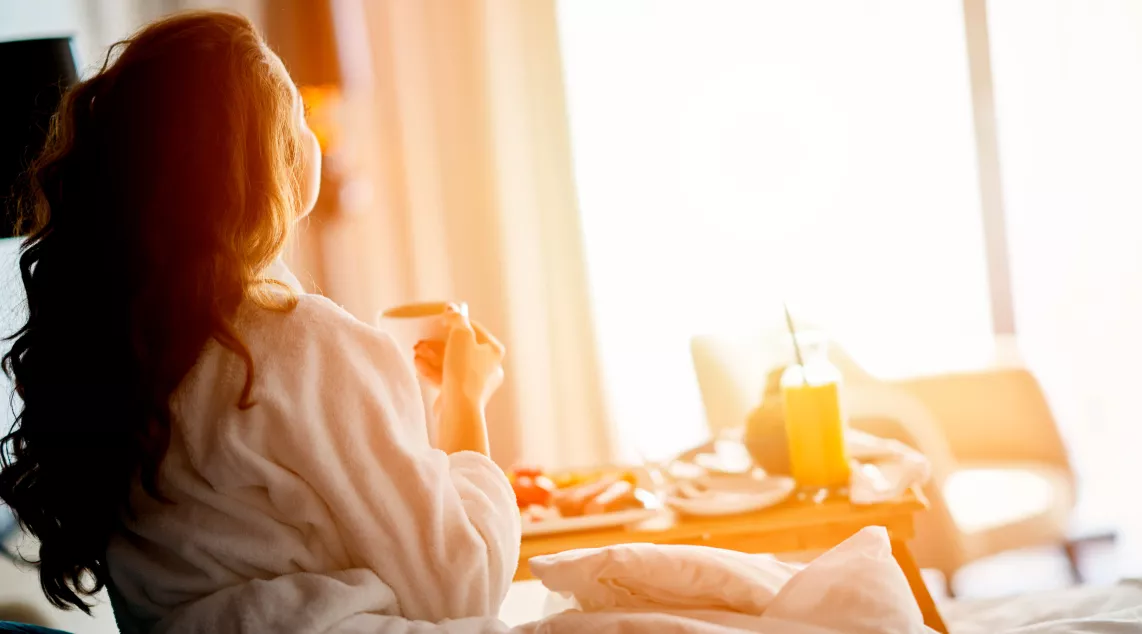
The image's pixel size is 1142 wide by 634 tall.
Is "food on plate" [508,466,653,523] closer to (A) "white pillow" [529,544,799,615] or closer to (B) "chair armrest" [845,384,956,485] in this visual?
(A) "white pillow" [529,544,799,615]

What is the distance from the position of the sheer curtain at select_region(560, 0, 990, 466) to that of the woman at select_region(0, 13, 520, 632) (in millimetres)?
1816

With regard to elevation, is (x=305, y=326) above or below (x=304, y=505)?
above

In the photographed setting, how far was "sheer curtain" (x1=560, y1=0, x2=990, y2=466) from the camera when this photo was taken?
8.90 ft

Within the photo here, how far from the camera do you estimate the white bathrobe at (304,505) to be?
88cm

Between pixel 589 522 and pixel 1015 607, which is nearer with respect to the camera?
pixel 589 522

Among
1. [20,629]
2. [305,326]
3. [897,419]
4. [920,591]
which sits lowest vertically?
[897,419]

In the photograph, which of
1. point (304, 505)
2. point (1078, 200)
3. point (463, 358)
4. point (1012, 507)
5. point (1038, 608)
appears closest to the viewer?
point (304, 505)

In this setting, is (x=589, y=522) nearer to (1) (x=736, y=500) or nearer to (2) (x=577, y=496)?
(2) (x=577, y=496)

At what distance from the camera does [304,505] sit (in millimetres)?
894

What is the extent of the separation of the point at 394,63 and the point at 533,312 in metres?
0.80

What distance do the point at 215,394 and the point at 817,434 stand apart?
78 cm

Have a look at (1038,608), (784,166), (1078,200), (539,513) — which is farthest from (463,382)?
(1078,200)

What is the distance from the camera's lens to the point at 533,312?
2768mm

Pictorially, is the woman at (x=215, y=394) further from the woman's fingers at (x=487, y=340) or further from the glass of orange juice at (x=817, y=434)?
the glass of orange juice at (x=817, y=434)
